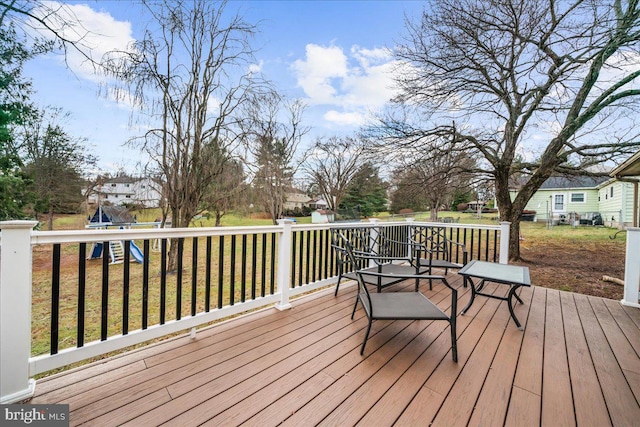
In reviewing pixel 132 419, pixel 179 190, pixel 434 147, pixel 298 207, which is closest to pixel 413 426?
pixel 132 419

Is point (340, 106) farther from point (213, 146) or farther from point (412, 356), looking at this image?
point (412, 356)

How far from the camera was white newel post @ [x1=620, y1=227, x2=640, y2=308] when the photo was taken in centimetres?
303

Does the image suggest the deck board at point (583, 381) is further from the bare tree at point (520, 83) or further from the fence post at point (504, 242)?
the bare tree at point (520, 83)

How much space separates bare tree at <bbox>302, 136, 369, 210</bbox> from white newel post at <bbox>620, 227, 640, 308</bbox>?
52.3ft

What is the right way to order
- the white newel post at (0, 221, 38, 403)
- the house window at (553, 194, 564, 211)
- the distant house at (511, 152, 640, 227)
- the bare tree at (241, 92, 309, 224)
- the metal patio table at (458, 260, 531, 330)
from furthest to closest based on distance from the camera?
the house window at (553, 194, 564, 211)
the distant house at (511, 152, 640, 227)
the bare tree at (241, 92, 309, 224)
the metal patio table at (458, 260, 531, 330)
the white newel post at (0, 221, 38, 403)

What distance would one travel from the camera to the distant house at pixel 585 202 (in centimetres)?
1182

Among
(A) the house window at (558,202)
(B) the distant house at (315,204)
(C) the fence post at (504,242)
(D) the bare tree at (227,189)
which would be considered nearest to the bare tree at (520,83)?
(C) the fence post at (504,242)

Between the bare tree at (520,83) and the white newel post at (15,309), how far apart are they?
6753mm

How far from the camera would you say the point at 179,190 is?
5.49m

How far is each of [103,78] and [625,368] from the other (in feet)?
19.9

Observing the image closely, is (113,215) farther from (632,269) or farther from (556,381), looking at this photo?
(632,269)

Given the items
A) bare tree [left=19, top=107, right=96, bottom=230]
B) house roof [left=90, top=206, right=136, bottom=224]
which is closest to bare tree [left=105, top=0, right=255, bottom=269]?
bare tree [left=19, top=107, right=96, bottom=230]

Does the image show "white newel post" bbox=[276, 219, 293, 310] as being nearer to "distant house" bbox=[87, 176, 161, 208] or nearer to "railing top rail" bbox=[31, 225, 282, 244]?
"railing top rail" bbox=[31, 225, 282, 244]

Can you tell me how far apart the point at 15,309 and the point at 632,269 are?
18.4 feet
